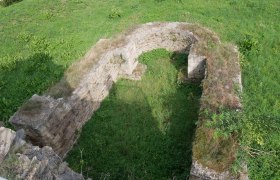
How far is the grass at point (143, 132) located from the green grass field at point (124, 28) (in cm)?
40

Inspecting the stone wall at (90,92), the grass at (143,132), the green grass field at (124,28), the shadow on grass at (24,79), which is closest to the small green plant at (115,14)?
the green grass field at (124,28)

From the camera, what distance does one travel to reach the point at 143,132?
28.6 ft

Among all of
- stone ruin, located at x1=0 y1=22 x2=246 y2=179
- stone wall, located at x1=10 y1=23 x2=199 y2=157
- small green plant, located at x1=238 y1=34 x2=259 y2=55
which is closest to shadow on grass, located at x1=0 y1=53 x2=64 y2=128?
stone ruin, located at x1=0 y1=22 x2=246 y2=179

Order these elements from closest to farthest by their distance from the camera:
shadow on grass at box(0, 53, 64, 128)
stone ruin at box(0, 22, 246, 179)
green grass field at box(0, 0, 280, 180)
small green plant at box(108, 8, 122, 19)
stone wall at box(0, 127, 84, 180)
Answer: stone wall at box(0, 127, 84, 180)
stone ruin at box(0, 22, 246, 179)
green grass field at box(0, 0, 280, 180)
shadow on grass at box(0, 53, 64, 128)
small green plant at box(108, 8, 122, 19)

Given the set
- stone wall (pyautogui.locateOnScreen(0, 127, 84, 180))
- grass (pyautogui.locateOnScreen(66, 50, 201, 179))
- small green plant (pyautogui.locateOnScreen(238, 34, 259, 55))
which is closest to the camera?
stone wall (pyautogui.locateOnScreen(0, 127, 84, 180))

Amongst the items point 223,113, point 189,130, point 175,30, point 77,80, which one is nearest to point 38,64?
point 77,80

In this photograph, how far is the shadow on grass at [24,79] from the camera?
9.57 m

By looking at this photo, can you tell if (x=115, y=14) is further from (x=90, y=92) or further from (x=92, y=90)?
(x=90, y=92)

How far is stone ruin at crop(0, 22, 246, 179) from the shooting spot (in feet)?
18.8

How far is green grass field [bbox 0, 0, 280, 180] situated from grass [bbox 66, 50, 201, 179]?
0.40m

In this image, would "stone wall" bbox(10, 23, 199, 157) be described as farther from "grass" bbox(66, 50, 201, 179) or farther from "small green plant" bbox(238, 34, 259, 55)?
"small green plant" bbox(238, 34, 259, 55)

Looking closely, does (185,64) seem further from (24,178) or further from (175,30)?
(24,178)

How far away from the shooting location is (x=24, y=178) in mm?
4809

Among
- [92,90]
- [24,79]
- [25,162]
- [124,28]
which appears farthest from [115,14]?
[25,162]
